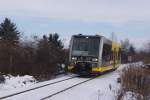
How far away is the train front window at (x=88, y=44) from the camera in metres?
30.8

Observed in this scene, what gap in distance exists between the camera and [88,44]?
1222 inches

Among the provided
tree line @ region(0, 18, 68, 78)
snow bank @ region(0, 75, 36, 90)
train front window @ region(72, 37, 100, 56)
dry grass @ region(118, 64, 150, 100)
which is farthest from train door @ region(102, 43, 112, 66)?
dry grass @ region(118, 64, 150, 100)

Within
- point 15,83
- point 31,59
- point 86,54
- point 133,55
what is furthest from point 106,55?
point 133,55

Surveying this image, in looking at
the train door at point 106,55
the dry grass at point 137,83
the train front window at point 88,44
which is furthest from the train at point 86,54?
the dry grass at point 137,83

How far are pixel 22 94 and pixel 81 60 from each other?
42.1ft

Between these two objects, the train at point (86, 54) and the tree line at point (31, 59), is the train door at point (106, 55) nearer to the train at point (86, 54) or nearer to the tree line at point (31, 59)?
the train at point (86, 54)

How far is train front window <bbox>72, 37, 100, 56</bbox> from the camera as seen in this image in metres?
30.8

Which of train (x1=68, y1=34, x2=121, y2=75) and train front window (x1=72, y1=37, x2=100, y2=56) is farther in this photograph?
train front window (x1=72, y1=37, x2=100, y2=56)

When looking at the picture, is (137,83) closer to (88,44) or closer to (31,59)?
(88,44)

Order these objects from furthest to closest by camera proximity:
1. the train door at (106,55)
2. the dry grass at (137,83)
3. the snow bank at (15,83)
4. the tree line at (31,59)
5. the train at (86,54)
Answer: the train door at (106,55)
the train at (86,54)
the tree line at (31,59)
the snow bank at (15,83)
the dry grass at (137,83)

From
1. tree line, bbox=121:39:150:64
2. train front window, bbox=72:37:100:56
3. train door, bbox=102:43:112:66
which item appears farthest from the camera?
tree line, bbox=121:39:150:64

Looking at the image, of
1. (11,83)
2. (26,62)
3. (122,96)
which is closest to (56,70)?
(26,62)

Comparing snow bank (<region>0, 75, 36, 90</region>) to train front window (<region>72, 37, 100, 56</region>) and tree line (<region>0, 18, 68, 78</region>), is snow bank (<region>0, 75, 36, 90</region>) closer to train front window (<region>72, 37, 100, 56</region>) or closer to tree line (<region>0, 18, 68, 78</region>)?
tree line (<region>0, 18, 68, 78</region>)

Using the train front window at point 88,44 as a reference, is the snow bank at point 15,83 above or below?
below
